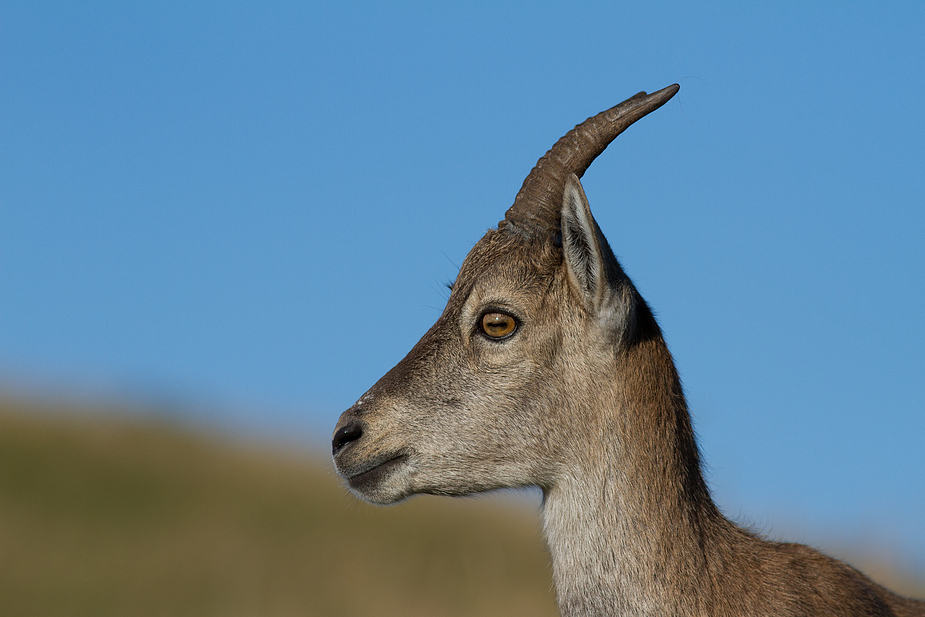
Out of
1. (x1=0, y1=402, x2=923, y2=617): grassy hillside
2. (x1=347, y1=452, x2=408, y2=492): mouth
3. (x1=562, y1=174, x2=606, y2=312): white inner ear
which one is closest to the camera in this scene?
(x1=562, y1=174, x2=606, y2=312): white inner ear

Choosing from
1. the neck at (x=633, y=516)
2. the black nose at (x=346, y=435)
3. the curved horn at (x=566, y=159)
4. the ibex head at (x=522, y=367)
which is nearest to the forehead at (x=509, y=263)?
the ibex head at (x=522, y=367)

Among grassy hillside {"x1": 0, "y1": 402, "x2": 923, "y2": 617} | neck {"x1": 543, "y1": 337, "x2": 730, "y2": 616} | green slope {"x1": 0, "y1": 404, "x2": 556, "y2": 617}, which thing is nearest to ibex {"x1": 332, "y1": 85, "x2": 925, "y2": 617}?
neck {"x1": 543, "y1": 337, "x2": 730, "y2": 616}

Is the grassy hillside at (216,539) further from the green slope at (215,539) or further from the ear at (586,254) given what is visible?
the ear at (586,254)

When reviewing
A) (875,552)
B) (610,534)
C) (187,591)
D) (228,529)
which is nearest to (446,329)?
(610,534)

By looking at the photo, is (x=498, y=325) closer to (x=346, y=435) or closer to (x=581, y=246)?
(x=581, y=246)

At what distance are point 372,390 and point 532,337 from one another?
953 mm

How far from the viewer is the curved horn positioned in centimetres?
506

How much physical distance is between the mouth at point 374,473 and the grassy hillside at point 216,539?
4.95 m

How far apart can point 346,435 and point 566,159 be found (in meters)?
1.94

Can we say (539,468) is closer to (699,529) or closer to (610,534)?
(610,534)

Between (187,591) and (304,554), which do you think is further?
(304,554)

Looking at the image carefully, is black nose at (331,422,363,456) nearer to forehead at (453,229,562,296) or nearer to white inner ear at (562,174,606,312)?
forehead at (453,229,562,296)

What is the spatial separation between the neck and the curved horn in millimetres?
965

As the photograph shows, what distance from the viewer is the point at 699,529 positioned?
15.4ft
